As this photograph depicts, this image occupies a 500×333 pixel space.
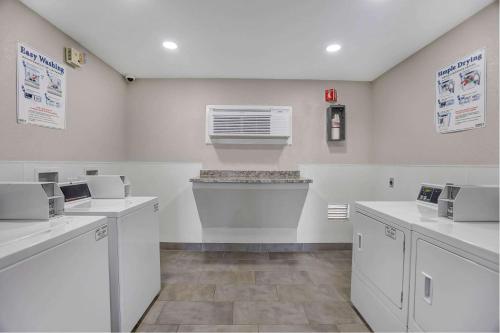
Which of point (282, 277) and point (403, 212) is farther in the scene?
point (282, 277)

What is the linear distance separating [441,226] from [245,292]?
167 cm

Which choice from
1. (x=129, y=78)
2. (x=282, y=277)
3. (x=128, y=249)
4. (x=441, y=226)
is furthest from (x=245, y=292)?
(x=129, y=78)

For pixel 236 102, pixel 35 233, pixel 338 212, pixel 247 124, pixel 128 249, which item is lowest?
pixel 338 212

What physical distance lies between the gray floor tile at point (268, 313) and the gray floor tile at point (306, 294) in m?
0.09

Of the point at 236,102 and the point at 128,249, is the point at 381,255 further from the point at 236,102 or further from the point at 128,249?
the point at 236,102

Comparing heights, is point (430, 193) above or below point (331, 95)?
below

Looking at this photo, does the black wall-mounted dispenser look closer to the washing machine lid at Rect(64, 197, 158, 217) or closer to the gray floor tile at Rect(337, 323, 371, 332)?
the gray floor tile at Rect(337, 323, 371, 332)

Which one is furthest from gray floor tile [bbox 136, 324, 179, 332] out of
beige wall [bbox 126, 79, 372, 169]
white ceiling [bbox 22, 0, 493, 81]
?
white ceiling [bbox 22, 0, 493, 81]

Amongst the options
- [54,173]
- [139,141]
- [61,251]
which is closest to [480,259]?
[61,251]

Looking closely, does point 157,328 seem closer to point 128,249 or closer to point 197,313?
point 197,313

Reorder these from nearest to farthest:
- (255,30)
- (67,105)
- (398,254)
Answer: (398,254) < (255,30) < (67,105)

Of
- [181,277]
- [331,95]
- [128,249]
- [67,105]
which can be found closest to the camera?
[128,249]

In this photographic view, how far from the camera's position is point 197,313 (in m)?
1.77

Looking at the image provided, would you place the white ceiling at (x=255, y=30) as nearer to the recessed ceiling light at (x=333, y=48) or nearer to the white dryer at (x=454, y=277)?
the recessed ceiling light at (x=333, y=48)
